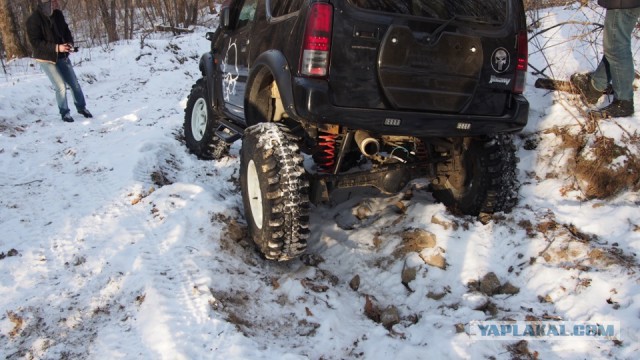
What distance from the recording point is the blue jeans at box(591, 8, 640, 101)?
13.6 feet

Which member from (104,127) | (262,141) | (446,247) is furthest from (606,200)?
(104,127)

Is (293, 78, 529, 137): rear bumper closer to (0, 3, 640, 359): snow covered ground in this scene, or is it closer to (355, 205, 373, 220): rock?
(0, 3, 640, 359): snow covered ground

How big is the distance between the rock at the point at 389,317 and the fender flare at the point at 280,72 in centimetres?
150

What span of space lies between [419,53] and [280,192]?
136 centimetres

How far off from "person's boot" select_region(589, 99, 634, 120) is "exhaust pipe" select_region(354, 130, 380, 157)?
2378 millimetres

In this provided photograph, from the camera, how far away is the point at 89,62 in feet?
41.5

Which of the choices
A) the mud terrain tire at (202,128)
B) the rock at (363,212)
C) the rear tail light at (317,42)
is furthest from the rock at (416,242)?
the mud terrain tire at (202,128)

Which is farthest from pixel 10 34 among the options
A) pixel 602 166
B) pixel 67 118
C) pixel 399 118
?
pixel 602 166

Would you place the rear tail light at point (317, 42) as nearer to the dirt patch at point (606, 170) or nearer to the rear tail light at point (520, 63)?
the rear tail light at point (520, 63)

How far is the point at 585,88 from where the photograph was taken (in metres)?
4.80

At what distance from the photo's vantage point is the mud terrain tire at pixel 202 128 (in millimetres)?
5484

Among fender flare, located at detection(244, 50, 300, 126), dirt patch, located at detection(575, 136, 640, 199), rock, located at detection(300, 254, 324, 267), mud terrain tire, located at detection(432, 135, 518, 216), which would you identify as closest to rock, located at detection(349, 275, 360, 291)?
rock, located at detection(300, 254, 324, 267)

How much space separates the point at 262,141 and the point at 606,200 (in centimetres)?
296

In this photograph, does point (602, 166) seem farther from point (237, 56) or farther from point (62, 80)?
point (62, 80)
